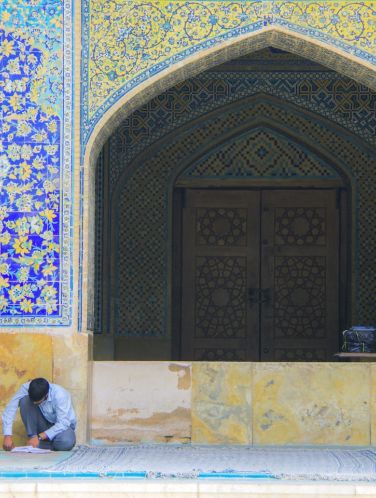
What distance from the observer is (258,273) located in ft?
32.8

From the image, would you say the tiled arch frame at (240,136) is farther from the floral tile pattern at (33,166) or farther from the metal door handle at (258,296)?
the floral tile pattern at (33,166)

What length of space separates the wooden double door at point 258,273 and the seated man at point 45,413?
2694 millimetres

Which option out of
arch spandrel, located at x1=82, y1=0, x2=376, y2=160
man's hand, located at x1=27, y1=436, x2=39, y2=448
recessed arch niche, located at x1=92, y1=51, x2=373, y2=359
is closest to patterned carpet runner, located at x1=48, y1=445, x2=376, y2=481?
man's hand, located at x1=27, y1=436, x2=39, y2=448

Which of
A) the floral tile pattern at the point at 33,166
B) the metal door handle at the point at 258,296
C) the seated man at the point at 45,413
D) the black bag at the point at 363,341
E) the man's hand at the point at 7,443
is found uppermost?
the floral tile pattern at the point at 33,166

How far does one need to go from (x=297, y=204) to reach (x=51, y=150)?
9.81 feet

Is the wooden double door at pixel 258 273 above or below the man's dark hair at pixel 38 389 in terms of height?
above

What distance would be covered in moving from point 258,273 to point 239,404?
8.11 feet

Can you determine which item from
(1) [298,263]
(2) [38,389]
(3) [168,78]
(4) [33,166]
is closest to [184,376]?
(2) [38,389]

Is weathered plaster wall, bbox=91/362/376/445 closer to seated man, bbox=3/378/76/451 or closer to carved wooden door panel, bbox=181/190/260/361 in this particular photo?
seated man, bbox=3/378/76/451

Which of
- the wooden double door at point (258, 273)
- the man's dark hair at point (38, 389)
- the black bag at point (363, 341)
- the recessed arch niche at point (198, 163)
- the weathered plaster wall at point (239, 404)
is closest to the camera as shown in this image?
the man's dark hair at point (38, 389)

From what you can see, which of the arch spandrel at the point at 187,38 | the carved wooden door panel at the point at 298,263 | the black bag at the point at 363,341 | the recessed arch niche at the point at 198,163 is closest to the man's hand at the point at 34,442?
the arch spandrel at the point at 187,38

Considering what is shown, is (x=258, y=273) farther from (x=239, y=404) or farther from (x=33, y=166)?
(x=33, y=166)

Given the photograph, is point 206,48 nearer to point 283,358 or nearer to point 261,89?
point 261,89

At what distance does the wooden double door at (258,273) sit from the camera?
9.94 meters
